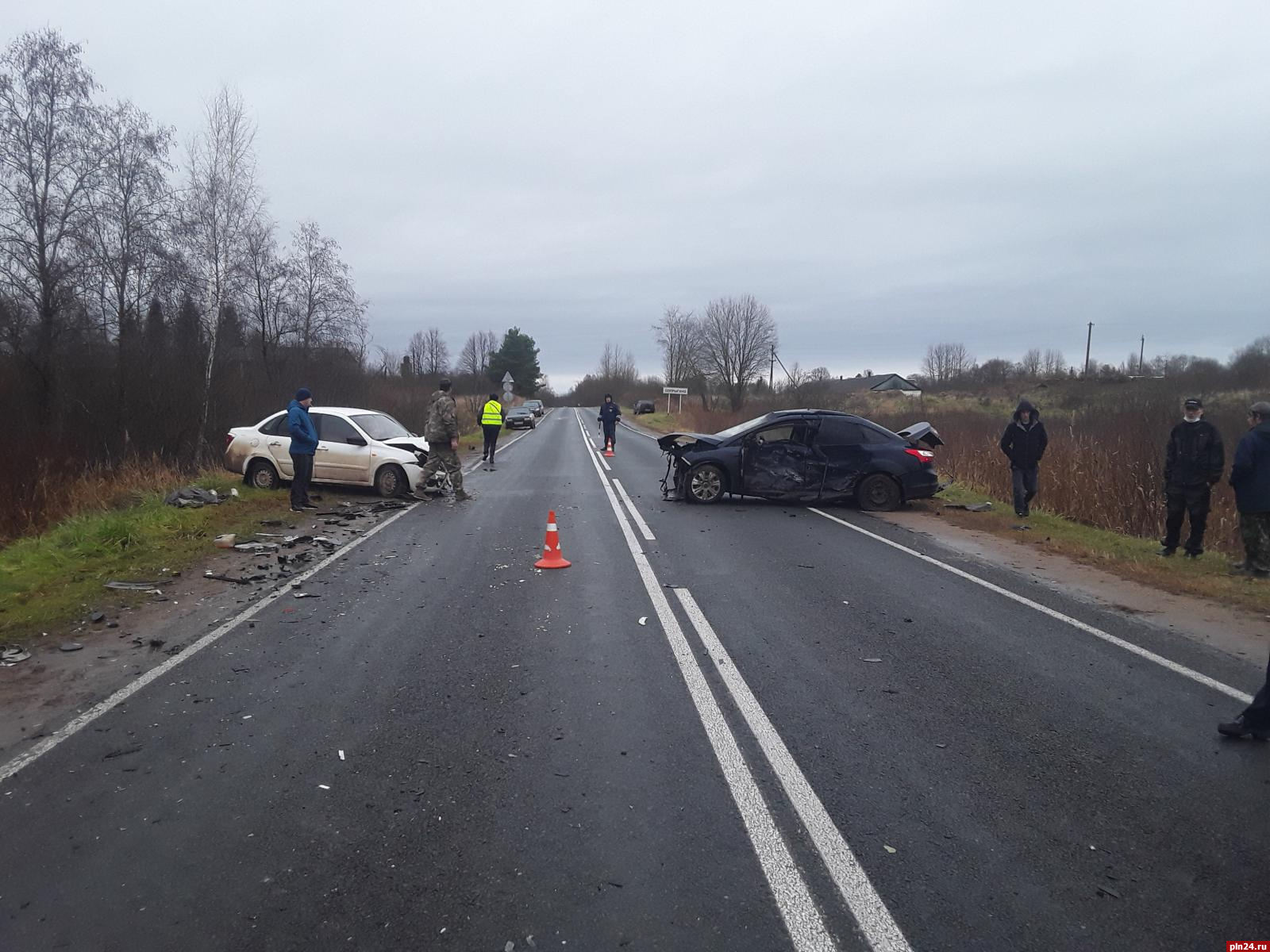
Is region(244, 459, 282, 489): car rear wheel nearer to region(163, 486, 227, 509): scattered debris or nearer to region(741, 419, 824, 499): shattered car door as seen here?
region(163, 486, 227, 509): scattered debris

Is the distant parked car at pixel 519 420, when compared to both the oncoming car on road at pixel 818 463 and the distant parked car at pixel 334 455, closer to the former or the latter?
the distant parked car at pixel 334 455

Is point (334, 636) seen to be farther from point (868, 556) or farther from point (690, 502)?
point (690, 502)

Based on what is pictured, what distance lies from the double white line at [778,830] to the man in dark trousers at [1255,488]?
6708 millimetres

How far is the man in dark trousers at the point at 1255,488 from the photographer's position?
8.78m

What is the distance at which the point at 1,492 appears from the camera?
12945mm

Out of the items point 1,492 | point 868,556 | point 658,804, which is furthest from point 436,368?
point 658,804

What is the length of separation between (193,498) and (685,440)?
28.0ft

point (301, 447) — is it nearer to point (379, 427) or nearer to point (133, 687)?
point (379, 427)

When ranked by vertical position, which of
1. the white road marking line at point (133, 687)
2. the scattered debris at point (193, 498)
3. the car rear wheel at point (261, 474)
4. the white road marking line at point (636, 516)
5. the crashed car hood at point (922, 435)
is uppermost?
the crashed car hood at point (922, 435)

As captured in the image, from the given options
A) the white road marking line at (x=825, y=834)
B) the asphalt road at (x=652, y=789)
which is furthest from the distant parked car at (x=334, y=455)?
the white road marking line at (x=825, y=834)

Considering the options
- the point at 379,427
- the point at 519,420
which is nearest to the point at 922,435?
the point at 379,427

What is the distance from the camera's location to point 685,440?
15.9 metres

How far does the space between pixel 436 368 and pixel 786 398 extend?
46.6 meters

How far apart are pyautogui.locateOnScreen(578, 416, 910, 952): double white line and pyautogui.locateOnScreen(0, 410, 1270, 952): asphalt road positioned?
17mm
